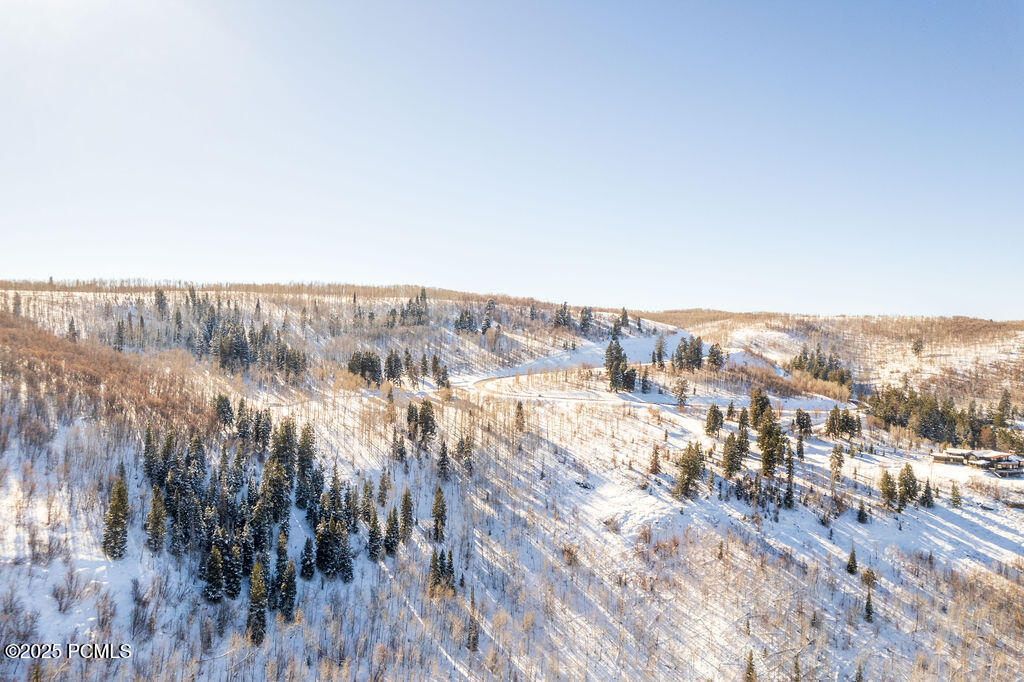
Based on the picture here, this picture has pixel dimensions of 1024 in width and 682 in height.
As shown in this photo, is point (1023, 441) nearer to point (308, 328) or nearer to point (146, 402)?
point (146, 402)

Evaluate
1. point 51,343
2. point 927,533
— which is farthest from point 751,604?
point 51,343

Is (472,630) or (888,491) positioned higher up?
(888,491)

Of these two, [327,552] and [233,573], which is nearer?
[233,573]

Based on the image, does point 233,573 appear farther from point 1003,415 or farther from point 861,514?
point 1003,415

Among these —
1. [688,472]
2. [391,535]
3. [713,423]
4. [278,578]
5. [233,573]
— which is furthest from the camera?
[713,423]

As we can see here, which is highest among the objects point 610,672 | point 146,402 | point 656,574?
point 146,402

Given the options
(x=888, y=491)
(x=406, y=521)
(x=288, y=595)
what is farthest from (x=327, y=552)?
(x=888, y=491)

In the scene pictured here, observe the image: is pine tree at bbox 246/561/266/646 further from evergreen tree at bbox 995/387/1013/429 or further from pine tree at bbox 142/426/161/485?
evergreen tree at bbox 995/387/1013/429

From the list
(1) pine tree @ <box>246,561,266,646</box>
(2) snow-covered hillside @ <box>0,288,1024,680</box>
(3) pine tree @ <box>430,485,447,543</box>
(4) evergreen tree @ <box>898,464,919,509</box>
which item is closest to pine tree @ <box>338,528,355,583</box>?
(2) snow-covered hillside @ <box>0,288,1024,680</box>

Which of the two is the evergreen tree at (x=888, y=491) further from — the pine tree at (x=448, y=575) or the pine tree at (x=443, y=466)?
the pine tree at (x=443, y=466)
